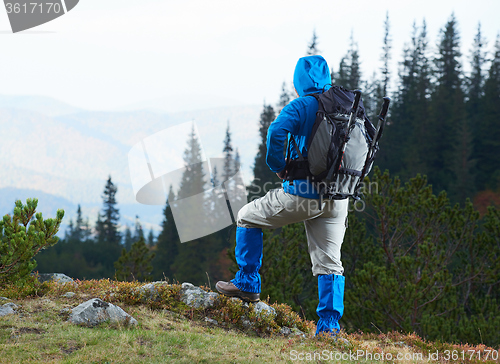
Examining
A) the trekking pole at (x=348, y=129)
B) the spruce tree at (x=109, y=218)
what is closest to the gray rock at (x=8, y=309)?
the trekking pole at (x=348, y=129)

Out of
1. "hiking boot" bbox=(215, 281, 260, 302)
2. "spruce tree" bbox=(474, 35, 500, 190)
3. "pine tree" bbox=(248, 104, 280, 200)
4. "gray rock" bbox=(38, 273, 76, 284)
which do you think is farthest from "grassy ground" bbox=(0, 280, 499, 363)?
"spruce tree" bbox=(474, 35, 500, 190)

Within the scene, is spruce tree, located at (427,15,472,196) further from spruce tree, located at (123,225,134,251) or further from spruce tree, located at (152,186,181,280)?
spruce tree, located at (123,225,134,251)

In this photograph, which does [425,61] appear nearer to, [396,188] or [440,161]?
[440,161]

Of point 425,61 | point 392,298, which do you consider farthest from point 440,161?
point 392,298

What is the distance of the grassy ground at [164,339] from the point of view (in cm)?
371

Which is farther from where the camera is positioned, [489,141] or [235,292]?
[489,141]

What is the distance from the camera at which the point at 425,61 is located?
233 ft

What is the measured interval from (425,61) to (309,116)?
246 feet

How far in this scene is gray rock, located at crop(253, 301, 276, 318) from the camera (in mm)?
5344

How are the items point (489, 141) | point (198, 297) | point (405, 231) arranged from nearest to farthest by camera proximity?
point (198, 297), point (405, 231), point (489, 141)

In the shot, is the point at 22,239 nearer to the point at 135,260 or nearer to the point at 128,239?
the point at 135,260

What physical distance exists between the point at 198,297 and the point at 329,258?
1.97 m

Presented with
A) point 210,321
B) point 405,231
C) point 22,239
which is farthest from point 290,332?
point 405,231

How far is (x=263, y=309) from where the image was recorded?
538 centimetres
